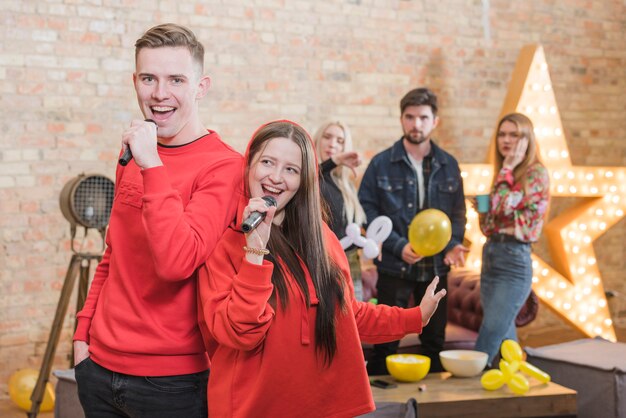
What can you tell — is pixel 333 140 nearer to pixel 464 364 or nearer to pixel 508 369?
pixel 464 364

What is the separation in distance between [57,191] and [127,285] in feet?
10.6

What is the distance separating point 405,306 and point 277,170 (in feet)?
7.77

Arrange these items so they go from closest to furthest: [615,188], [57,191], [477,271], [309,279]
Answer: [309,279]
[57,191]
[477,271]
[615,188]

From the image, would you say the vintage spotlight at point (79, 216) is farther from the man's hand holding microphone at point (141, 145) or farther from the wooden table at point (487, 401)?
the man's hand holding microphone at point (141, 145)

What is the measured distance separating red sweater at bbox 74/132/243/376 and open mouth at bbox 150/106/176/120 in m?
0.07

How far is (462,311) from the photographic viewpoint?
4758 mm

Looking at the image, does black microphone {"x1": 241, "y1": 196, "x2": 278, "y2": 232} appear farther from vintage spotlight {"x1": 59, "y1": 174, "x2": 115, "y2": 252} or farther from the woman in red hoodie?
vintage spotlight {"x1": 59, "y1": 174, "x2": 115, "y2": 252}

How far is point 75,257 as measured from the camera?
395 centimetres

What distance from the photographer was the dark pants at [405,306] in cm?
373

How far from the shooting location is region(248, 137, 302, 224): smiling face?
1.61 m

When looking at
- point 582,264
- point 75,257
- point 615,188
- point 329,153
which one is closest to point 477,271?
point 582,264

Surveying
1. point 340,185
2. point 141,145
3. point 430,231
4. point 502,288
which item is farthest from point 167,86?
point 502,288

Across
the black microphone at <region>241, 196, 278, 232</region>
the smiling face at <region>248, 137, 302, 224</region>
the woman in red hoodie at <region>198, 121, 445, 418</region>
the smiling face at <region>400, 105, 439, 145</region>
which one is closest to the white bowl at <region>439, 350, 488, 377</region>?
the smiling face at <region>400, 105, 439, 145</region>

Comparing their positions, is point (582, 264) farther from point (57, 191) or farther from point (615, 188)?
point (57, 191)
